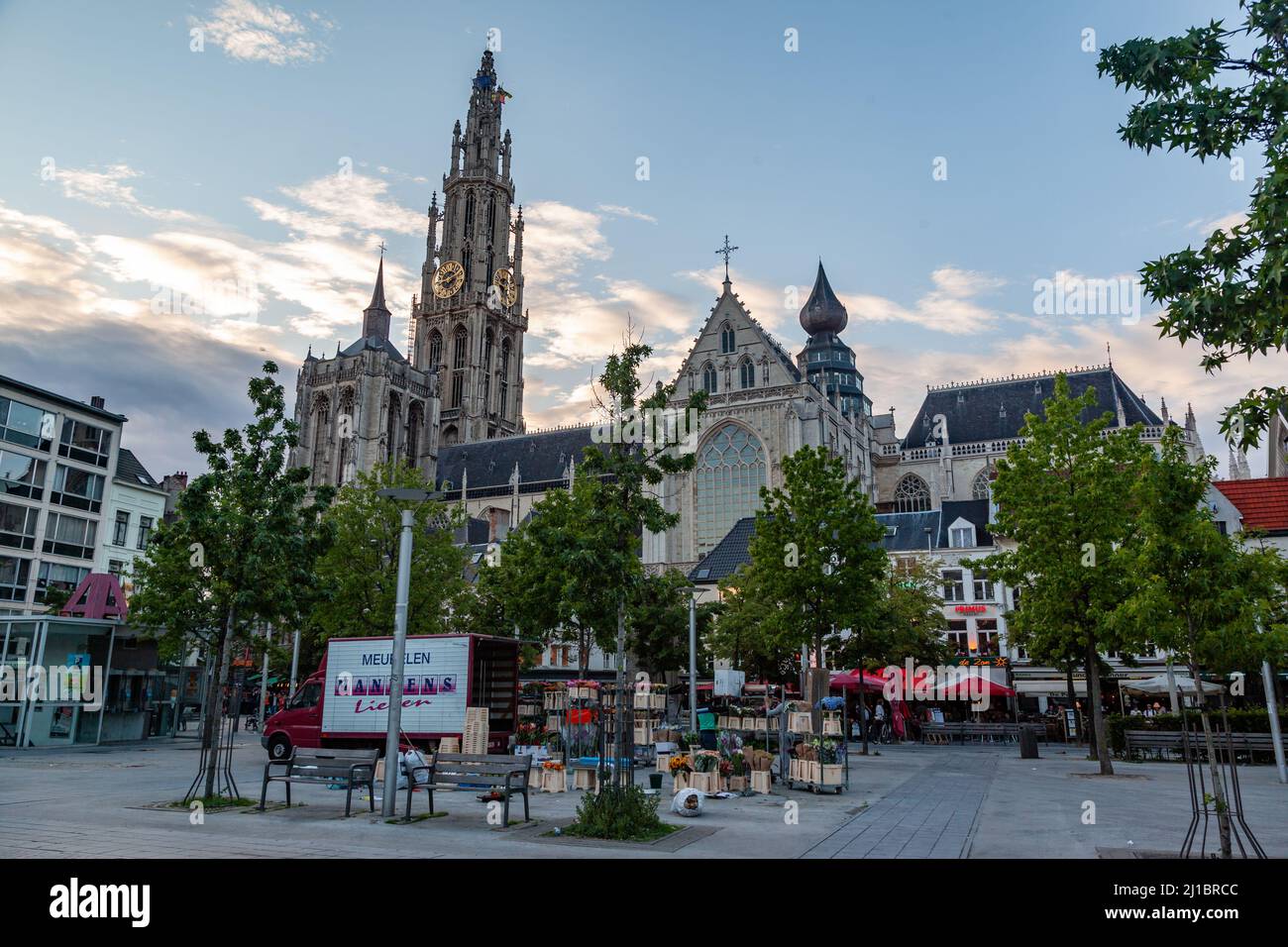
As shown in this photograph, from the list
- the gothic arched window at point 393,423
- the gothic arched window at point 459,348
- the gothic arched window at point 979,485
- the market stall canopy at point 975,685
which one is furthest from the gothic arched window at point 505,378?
the market stall canopy at point 975,685

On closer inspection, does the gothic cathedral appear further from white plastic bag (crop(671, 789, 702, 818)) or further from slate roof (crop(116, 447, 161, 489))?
white plastic bag (crop(671, 789, 702, 818))

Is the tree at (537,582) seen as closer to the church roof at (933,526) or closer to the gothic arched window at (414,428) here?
the church roof at (933,526)

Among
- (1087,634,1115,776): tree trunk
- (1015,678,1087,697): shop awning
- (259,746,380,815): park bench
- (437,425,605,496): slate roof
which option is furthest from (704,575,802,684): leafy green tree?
(437,425,605,496): slate roof

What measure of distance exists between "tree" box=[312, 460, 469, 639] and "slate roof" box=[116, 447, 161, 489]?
20.4 meters

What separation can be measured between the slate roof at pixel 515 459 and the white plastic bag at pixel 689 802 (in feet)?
250

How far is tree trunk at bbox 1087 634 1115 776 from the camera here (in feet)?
64.5

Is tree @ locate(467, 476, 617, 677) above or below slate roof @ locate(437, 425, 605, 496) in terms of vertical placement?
below

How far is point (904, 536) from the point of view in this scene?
2047 inches

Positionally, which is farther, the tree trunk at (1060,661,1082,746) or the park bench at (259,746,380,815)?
the tree trunk at (1060,661,1082,746)

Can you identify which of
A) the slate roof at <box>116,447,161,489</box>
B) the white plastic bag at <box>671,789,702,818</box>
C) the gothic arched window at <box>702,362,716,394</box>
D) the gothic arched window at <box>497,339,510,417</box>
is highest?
the gothic arched window at <box>497,339,510,417</box>
